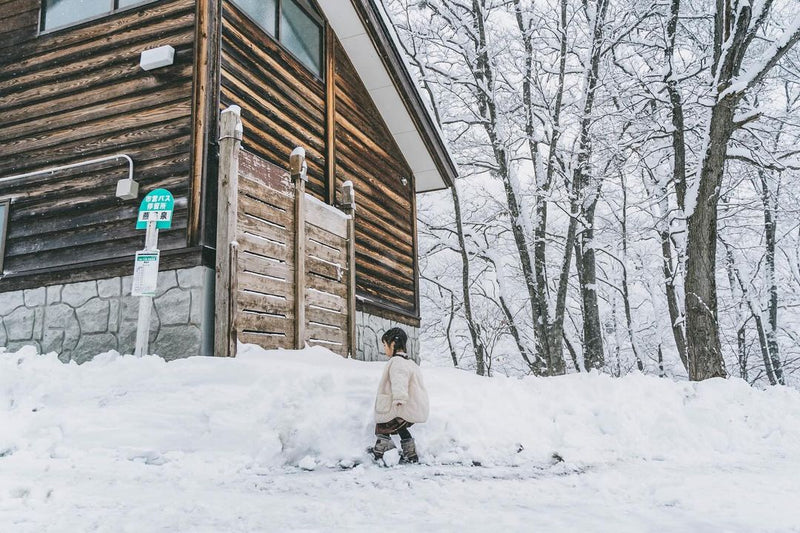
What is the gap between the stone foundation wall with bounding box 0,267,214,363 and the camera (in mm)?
6484

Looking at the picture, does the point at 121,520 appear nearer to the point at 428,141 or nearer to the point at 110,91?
the point at 110,91

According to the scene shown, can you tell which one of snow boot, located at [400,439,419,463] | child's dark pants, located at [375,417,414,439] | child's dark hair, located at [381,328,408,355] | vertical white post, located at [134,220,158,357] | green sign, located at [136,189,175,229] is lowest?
A: snow boot, located at [400,439,419,463]

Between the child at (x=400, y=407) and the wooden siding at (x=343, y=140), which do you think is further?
the wooden siding at (x=343, y=140)

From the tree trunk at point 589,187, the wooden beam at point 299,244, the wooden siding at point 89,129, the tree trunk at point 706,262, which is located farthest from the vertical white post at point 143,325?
the tree trunk at point 589,187

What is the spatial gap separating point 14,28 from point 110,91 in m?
2.33

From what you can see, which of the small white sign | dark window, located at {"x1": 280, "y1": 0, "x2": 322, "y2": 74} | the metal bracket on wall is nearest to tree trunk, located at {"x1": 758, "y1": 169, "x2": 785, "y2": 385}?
dark window, located at {"x1": 280, "y1": 0, "x2": 322, "y2": 74}

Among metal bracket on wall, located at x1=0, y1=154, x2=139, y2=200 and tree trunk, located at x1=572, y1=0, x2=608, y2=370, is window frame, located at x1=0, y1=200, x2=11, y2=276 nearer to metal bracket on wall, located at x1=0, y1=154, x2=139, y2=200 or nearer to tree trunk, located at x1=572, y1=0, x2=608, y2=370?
metal bracket on wall, located at x1=0, y1=154, x2=139, y2=200

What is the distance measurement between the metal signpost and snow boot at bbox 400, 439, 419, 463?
314 cm

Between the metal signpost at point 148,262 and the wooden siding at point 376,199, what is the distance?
12.3ft

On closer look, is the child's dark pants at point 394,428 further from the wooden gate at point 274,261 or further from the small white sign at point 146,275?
the small white sign at point 146,275

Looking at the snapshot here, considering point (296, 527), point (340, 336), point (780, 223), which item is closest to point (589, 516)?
point (296, 527)

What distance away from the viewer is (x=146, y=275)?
6.16 metres

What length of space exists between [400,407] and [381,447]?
357 millimetres

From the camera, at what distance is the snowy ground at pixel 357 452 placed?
9.78ft
